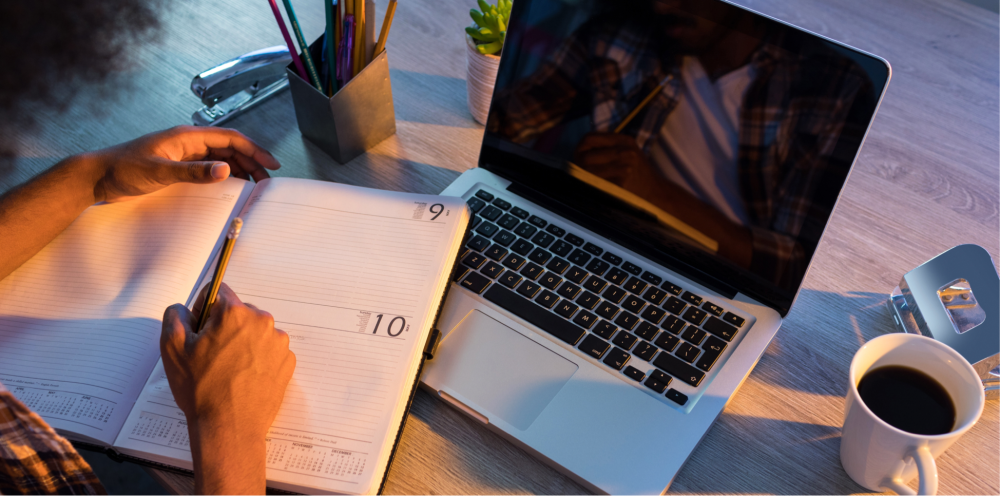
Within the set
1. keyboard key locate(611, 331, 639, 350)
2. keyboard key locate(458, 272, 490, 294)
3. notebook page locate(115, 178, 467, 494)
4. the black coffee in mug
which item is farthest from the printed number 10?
the black coffee in mug

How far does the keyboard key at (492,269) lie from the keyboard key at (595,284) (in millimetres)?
99

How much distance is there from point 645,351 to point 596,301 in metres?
0.08

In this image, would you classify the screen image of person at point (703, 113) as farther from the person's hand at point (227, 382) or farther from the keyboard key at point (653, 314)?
the person's hand at point (227, 382)

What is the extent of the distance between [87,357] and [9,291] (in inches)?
5.8

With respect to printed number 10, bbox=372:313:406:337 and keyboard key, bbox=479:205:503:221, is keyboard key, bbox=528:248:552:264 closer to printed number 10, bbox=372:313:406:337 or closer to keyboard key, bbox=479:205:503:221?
keyboard key, bbox=479:205:503:221

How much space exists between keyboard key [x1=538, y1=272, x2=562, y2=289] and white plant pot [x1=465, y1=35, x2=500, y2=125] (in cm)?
25

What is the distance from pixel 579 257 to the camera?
74 centimetres

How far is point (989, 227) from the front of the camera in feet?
2.72

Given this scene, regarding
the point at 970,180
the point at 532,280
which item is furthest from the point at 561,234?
the point at 970,180

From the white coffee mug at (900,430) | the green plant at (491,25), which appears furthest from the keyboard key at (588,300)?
the green plant at (491,25)

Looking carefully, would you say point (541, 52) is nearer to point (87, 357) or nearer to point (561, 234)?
point (561, 234)

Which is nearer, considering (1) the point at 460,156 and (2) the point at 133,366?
(2) the point at 133,366

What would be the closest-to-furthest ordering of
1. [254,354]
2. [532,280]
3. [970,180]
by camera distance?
1. [254,354]
2. [532,280]
3. [970,180]

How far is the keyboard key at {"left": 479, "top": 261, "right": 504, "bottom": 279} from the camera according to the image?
74cm
